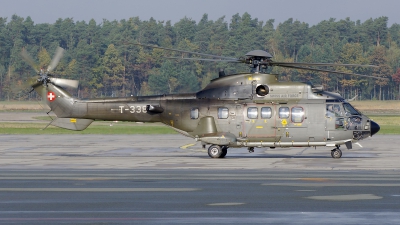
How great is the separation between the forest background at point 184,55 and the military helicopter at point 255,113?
69197 millimetres

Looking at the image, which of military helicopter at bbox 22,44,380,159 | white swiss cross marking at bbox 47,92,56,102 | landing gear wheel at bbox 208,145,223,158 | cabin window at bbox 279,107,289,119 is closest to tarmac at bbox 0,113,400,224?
landing gear wheel at bbox 208,145,223,158

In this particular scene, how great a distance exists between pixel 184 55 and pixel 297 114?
11944cm

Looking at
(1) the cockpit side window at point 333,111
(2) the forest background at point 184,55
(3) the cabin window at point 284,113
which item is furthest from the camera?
(2) the forest background at point 184,55

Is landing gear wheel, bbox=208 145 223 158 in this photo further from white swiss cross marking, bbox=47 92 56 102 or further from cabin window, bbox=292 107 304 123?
white swiss cross marking, bbox=47 92 56 102

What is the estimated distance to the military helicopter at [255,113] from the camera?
98.4ft

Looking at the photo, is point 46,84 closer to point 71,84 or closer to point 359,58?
point 71,84

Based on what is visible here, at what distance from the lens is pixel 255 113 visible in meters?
30.5

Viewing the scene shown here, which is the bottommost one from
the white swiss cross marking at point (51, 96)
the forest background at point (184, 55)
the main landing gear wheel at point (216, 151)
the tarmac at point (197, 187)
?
the tarmac at point (197, 187)

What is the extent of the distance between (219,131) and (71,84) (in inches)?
264

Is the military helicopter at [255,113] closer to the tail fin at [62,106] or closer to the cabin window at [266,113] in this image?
the cabin window at [266,113]

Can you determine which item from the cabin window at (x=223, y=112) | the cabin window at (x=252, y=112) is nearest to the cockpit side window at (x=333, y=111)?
the cabin window at (x=252, y=112)

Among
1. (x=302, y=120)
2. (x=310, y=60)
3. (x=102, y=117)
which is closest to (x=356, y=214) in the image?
(x=302, y=120)

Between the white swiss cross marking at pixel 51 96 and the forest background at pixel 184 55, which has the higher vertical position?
the forest background at pixel 184 55

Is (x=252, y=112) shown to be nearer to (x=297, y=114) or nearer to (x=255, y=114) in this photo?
(x=255, y=114)
